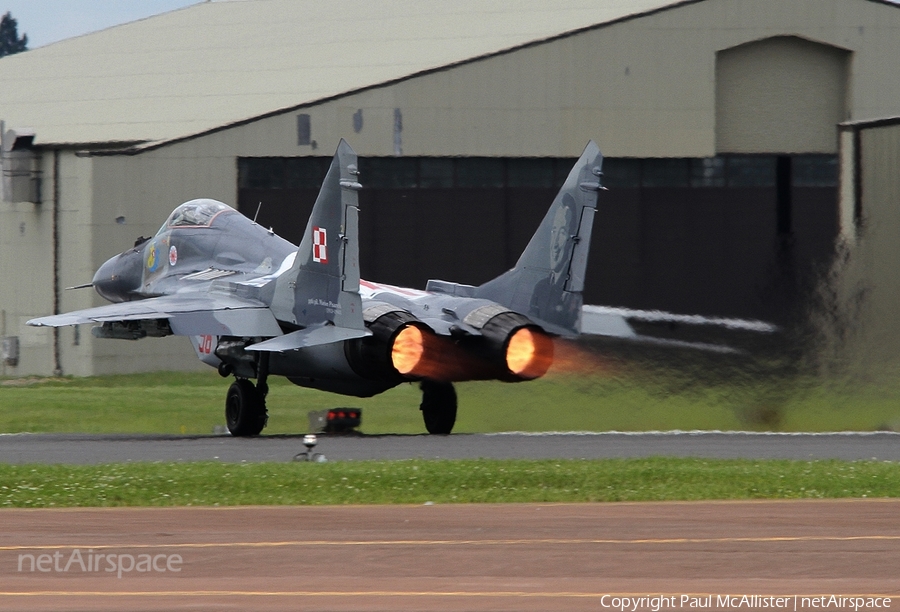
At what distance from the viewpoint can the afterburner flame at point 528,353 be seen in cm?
2181

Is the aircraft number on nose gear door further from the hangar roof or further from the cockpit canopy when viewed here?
the hangar roof

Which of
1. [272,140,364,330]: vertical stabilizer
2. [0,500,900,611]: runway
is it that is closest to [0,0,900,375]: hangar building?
[272,140,364,330]: vertical stabilizer

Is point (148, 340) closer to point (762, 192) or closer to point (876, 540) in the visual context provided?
point (762, 192)

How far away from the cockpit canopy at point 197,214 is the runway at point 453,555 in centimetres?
1165

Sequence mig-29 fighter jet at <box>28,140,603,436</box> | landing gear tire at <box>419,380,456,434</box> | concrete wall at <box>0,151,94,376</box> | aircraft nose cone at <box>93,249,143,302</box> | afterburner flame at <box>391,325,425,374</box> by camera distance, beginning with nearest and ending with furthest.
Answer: mig-29 fighter jet at <box>28,140,603,436</box>
afterburner flame at <box>391,325,425,374</box>
landing gear tire at <box>419,380,456,434</box>
aircraft nose cone at <box>93,249,143,302</box>
concrete wall at <box>0,151,94,376</box>

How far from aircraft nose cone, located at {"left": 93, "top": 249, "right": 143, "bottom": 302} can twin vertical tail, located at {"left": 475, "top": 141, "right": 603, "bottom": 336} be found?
25.5 ft

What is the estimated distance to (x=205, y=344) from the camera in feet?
80.2

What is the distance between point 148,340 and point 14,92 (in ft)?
45.7

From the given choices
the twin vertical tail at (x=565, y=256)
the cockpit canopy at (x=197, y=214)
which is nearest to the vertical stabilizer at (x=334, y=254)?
the twin vertical tail at (x=565, y=256)

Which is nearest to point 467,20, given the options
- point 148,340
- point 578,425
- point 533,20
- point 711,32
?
point 533,20

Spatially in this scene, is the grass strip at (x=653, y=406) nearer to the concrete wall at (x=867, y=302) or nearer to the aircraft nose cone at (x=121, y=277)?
the concrete wall at (x=867, y=302)

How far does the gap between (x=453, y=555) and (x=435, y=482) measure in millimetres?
4309

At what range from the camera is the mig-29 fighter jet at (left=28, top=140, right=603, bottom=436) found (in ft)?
70.5

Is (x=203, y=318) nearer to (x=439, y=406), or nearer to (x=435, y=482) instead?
(x=439, y=406)
